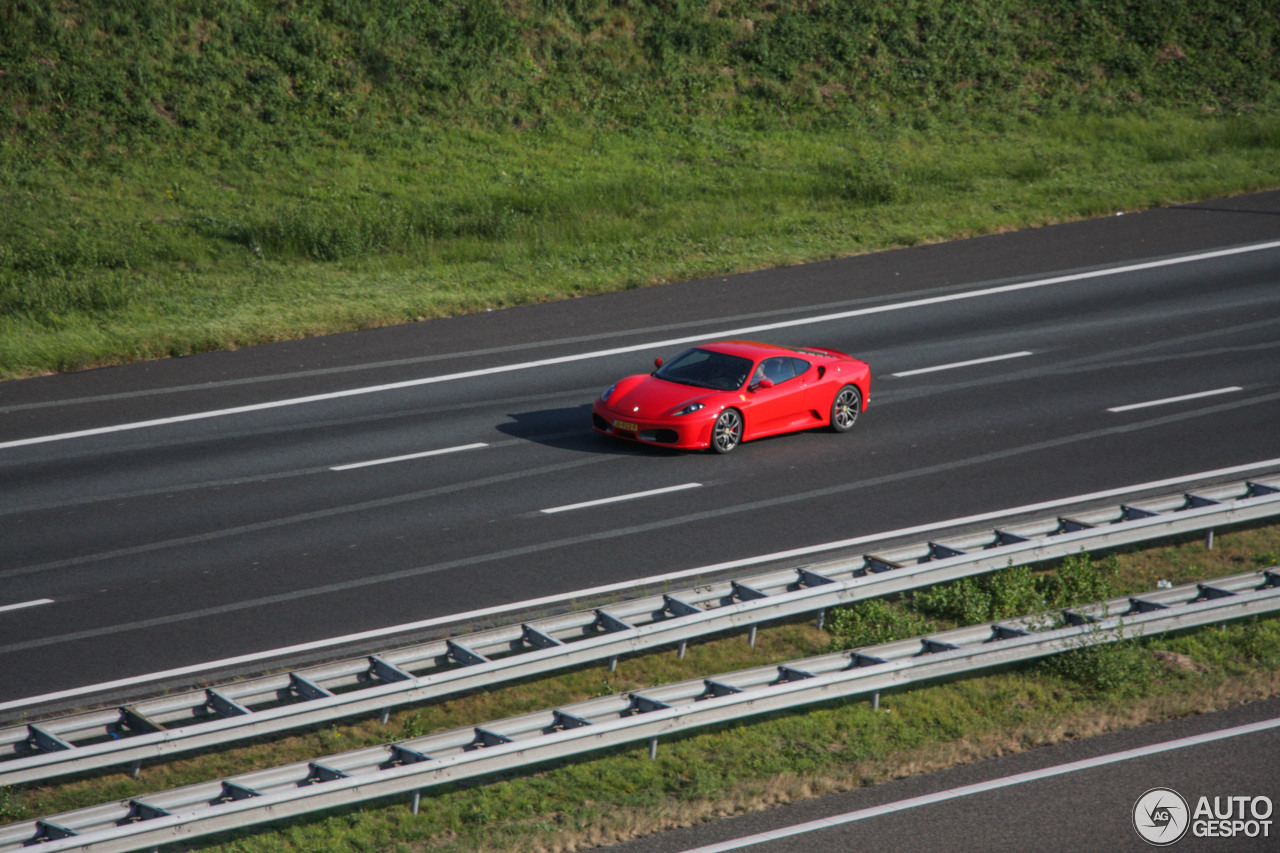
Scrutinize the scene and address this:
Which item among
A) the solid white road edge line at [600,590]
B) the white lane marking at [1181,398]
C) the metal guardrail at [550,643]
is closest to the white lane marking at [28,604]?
the solid white road edge line at [600,590]

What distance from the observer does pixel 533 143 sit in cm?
3056

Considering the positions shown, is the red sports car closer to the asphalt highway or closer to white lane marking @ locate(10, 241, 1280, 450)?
the asphalt highway

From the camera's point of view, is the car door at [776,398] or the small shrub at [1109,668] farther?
the car door at [776,398]

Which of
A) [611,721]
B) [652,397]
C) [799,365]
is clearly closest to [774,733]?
[611,721]

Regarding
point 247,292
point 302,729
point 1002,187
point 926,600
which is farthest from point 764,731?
point 1002,187

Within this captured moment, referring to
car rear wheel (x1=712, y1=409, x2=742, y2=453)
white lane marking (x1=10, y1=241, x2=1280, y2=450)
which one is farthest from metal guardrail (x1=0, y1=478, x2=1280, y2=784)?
white lane marking (x1=10, y1=241, x2=1280, y2=450)

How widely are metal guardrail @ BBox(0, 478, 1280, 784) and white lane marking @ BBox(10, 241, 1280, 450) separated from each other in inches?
321

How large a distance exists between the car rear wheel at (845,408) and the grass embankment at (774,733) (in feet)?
17.4

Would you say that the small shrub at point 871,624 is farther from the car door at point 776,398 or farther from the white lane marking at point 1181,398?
the white lane marking at point 1181,398

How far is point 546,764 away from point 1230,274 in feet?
62.0

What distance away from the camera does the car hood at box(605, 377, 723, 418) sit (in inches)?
634

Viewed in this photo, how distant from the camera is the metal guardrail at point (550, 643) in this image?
889cm

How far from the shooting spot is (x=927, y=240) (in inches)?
1018

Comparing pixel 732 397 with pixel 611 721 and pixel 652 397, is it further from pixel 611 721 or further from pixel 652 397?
pixel 611 721
